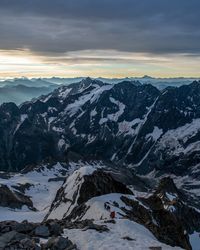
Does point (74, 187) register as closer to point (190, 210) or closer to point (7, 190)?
point (190, 210)

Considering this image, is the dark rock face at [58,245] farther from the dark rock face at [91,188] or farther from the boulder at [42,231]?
the dark rock face at [91,188]

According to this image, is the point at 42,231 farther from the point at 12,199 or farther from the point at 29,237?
the point at 12,199

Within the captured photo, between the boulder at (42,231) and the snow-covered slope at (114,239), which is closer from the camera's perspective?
the snow-covered slope at (114,239)

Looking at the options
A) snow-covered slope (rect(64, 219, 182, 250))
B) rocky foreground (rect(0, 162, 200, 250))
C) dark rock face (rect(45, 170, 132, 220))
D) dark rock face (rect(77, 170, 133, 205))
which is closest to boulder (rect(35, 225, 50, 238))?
rocky foreground (rect(0, 162, 200, 250))

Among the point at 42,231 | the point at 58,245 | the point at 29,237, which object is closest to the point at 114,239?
the point at 42,231

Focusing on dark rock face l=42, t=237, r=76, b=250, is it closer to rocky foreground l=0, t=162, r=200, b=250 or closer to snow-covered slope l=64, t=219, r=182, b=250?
rocky foreground l=0, t=162, r=200, b=250

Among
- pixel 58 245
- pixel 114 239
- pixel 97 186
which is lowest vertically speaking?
pixel 97 186

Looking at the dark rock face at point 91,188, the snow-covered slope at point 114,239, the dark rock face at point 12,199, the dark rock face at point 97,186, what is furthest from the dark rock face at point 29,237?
the dark rock face at point 12,199

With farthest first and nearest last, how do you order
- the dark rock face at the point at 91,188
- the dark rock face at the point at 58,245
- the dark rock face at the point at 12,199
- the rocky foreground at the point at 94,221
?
1. the dark rock face at the point at 12,199
2. the dark rock face at the point at 91,188
3. the rocky foreground at the point at 94,221
4. the dark rock face at the point at 58,245

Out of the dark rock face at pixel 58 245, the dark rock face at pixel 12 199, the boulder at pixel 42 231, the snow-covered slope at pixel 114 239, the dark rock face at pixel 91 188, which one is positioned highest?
the dark rock face at pixel 58 245
